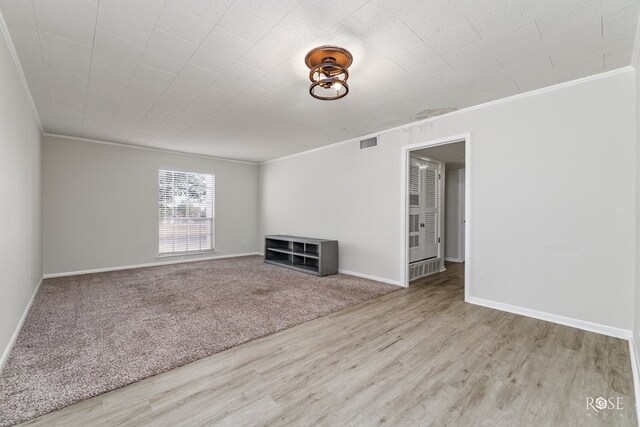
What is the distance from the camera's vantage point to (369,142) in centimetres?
495

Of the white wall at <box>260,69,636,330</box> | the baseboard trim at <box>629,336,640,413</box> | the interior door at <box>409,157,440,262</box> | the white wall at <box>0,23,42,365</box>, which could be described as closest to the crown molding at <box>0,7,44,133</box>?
the white wall at <box>0,23,42,365</box>

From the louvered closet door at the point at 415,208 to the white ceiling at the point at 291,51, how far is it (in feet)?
4.25

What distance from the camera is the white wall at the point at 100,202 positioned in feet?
16.5

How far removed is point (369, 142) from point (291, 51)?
277cm

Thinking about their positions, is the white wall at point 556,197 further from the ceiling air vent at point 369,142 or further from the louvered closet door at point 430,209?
the louvered closet door at point 430,209

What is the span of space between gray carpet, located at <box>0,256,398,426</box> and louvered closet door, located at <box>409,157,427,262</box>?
3.29 ft

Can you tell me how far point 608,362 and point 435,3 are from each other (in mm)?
2936

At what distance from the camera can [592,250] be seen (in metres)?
2.81

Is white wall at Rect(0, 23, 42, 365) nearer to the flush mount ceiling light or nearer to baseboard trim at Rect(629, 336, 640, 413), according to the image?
the flush mount ceiling light

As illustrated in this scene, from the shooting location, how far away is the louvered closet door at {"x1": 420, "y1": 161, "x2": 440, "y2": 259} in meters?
5.27

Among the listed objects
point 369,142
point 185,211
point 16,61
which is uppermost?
point 16,61

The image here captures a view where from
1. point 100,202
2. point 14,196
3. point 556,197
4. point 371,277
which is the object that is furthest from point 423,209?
point 100,202

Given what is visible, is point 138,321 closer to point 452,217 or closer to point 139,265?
point 139,265

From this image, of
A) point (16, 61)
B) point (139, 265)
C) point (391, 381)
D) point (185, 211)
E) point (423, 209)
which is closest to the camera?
point (391, 381)
